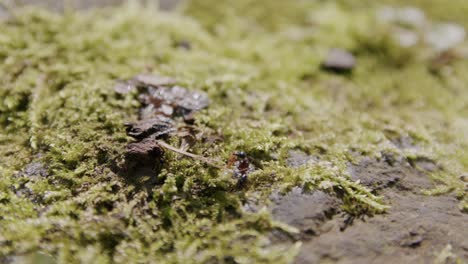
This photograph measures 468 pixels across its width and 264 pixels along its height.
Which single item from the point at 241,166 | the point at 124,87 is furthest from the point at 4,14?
the point at 241,166

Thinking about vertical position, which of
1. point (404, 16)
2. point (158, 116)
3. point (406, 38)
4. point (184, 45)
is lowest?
point (158, 116)

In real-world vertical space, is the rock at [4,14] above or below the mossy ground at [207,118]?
above

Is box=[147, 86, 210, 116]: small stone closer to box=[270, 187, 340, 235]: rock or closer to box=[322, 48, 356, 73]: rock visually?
box=[270, 187, 340, 235]: rock

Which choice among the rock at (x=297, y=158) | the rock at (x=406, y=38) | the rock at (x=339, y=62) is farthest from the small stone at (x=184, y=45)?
the rock at (x=406, y=38)

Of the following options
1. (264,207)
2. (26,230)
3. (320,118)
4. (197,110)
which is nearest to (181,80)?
(197,110)

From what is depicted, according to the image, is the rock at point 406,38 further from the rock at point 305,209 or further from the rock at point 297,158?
the rock at point 305,209

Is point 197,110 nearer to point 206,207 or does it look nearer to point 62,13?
point 206,207

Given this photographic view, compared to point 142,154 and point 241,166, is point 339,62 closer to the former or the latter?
point 241,166
